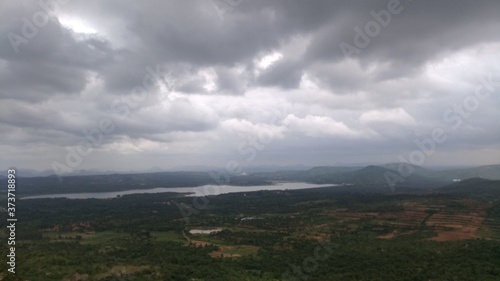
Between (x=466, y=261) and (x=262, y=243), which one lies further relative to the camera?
(x=262, y=243)

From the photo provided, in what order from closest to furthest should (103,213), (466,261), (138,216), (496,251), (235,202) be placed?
(466,261)
(496,251)
(138,216)
(103,213)
(235,202)

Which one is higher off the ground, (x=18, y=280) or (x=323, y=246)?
(x=18, y=280)

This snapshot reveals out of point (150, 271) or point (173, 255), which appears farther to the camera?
point (173, 255)

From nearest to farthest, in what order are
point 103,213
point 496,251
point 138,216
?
1. point 496,251
2. point 138,216
3. point 103,213

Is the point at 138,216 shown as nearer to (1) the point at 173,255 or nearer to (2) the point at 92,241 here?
(2) the point at 92,241

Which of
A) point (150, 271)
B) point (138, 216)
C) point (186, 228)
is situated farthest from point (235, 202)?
point (150, 271)

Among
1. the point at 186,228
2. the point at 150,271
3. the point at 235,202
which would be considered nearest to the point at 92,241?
the point at 186,228

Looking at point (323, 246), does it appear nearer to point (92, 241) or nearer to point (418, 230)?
point (418, 230)

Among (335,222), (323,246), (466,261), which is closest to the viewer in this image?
(466,261)

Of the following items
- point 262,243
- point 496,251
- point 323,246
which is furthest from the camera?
point 262,243
